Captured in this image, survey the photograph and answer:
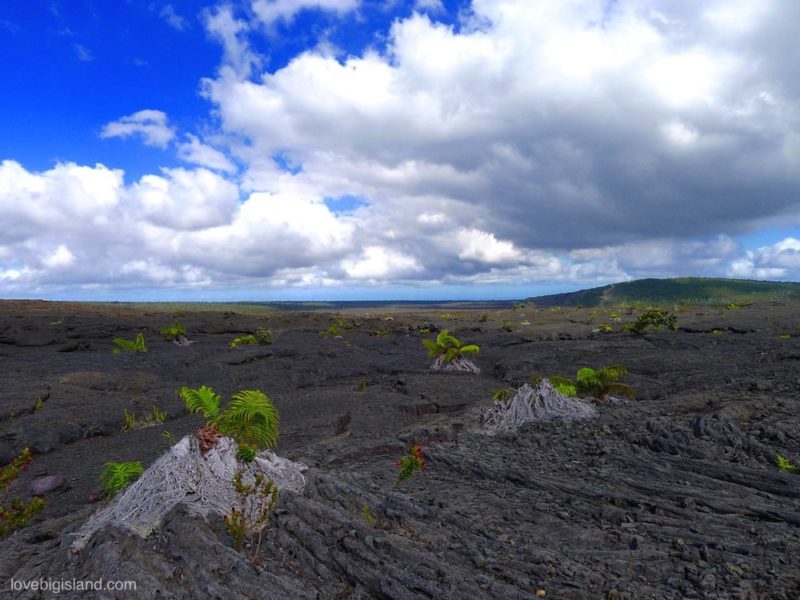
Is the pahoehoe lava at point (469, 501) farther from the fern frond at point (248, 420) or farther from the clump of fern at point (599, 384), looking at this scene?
the clump of fern at point (599, 384)

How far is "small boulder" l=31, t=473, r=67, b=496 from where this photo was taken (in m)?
8.81

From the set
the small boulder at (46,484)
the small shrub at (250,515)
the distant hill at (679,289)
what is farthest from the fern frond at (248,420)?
the distant hill at (679,289)

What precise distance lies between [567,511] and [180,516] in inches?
166

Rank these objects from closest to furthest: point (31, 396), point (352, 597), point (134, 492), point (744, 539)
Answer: point (352, 597)
point (744, 539)
point (134, 492)
point (31, 396)

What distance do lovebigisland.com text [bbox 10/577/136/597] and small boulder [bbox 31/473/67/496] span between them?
512 cm

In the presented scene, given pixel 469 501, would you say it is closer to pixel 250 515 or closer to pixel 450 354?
pixel 250 515

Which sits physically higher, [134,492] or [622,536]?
[134,492]

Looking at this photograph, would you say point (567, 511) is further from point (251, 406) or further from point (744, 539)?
point (251, 406)

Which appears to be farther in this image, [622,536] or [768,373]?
[768,373]

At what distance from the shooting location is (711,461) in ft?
23.7

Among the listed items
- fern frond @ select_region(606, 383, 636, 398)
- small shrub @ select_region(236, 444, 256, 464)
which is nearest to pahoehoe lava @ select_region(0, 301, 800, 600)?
small shrub @ select_region(236, 444, 256, 464)

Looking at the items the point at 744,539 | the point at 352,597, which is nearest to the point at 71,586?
the point at 352,597

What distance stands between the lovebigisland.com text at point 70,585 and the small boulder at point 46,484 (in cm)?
512

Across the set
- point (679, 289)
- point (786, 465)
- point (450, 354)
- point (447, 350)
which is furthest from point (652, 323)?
point (679, 289)
